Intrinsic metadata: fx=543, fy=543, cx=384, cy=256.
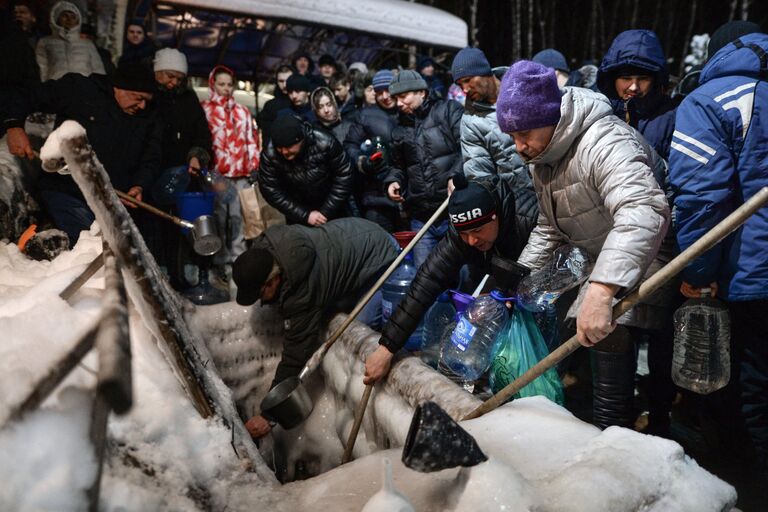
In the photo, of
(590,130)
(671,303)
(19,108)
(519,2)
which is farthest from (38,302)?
A: (519,2)

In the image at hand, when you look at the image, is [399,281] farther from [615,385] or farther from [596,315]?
[596,315]

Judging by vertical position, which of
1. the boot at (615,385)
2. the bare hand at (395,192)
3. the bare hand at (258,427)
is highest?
the boot at (615,385)

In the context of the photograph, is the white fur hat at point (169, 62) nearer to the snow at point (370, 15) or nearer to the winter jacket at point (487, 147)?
the snow at point (370, 15)

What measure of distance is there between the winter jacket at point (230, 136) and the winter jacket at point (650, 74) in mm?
3964

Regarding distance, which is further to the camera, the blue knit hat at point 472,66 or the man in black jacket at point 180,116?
the man in black jacket at point 180,116

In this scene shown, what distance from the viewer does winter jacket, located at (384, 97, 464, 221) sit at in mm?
4574

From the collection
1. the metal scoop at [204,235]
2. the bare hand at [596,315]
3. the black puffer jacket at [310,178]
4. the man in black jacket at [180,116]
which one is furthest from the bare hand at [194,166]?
the bare hand at [596,315]

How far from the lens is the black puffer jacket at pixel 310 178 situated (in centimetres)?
474

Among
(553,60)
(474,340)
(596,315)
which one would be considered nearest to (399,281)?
(474,340)

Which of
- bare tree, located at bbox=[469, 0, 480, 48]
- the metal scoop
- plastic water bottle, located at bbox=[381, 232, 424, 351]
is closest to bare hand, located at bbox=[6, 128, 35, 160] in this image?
the metal scoop

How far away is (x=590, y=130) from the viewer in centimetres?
221

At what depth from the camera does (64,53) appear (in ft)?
18.6

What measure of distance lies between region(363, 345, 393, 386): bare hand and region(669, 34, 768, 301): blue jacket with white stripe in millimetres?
1461

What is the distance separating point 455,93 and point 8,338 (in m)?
6.23
